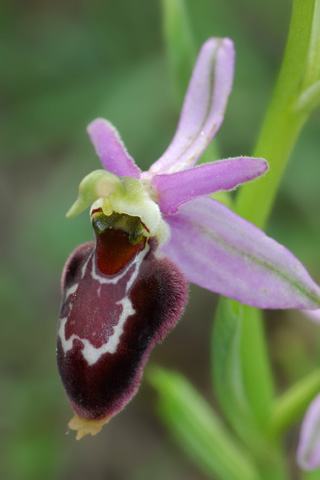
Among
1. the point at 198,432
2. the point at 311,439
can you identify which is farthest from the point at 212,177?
the point at 198,432

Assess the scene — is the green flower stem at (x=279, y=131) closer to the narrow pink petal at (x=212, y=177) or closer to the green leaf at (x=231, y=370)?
the green leaf at (x=231, y=370)

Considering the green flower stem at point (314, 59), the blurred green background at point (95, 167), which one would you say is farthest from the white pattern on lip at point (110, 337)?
the blurred green background at point (95, 167)

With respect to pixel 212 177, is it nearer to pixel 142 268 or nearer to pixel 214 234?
pixel 214 234

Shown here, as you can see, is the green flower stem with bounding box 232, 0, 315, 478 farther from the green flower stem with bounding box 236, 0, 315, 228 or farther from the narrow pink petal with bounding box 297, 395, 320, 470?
the narrow pink petal with bounding box 297, 395, 320, 470

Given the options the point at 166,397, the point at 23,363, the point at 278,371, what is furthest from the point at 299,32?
the point at 278,371

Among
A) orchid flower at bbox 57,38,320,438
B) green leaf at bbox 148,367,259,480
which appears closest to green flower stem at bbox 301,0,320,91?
orchid flower at bbox 57,38,320,438
